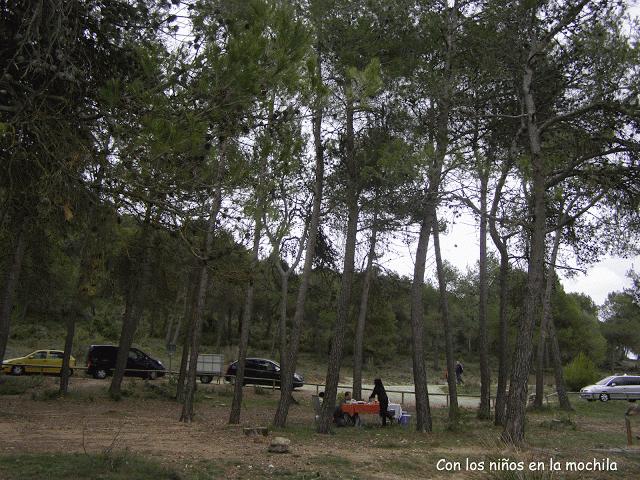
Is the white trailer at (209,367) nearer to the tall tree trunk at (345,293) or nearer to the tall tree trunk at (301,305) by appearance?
the tall tree trunk at (301,305)

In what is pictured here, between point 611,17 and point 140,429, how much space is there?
12.0 m

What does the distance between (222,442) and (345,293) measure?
14.5 ft

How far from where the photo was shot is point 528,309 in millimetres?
10109

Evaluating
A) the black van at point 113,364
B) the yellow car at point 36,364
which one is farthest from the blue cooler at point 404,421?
the yellow car at point 36,364

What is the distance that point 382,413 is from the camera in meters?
14.4

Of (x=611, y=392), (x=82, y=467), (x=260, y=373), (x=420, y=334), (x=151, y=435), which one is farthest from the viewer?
(x=611, y=392)

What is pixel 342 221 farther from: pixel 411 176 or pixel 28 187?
pixel 28 187

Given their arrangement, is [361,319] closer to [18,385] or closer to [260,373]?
[260,373]

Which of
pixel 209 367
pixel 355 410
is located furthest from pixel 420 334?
pixel 209 367

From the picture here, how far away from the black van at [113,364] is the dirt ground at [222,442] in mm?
7119

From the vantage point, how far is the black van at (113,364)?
80.7ft

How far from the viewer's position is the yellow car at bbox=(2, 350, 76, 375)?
2423 centimetres

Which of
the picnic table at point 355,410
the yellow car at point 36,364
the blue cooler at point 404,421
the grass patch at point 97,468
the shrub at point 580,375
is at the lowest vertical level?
the grass patch at point 97,468

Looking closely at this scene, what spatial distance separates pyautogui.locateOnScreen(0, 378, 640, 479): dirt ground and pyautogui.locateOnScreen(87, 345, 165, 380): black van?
712 cm
